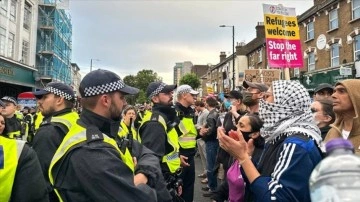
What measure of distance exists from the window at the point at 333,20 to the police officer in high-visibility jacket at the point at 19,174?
22321mm

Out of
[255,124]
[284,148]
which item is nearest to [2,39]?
[255,124]

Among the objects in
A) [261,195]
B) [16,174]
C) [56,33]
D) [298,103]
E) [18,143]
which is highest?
[56,33]

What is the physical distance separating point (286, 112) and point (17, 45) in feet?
98.3

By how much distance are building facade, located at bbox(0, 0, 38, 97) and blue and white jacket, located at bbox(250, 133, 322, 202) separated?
25.7 meters

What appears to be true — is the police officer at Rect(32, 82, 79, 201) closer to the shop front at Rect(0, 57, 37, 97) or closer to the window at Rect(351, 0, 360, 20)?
the window at Rect(351, 0, 360, 20)

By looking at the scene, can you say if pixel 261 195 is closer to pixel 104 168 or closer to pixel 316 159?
pixel 316 159

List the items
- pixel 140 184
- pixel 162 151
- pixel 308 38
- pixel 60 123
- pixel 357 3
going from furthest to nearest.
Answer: pixel 308 38
pixel 357 3
pixel 162 151
pixel 60 123
pixel 140 184

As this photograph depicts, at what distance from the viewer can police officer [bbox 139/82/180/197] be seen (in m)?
4.47

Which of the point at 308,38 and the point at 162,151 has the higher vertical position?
the point at 308,38

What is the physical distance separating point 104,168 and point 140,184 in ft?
1.14

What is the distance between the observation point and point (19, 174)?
6.46 ft

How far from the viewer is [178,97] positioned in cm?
607

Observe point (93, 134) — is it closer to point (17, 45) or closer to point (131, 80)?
point (17, 45)

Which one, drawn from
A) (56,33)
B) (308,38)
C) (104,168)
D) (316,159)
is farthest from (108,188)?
(56,33)
